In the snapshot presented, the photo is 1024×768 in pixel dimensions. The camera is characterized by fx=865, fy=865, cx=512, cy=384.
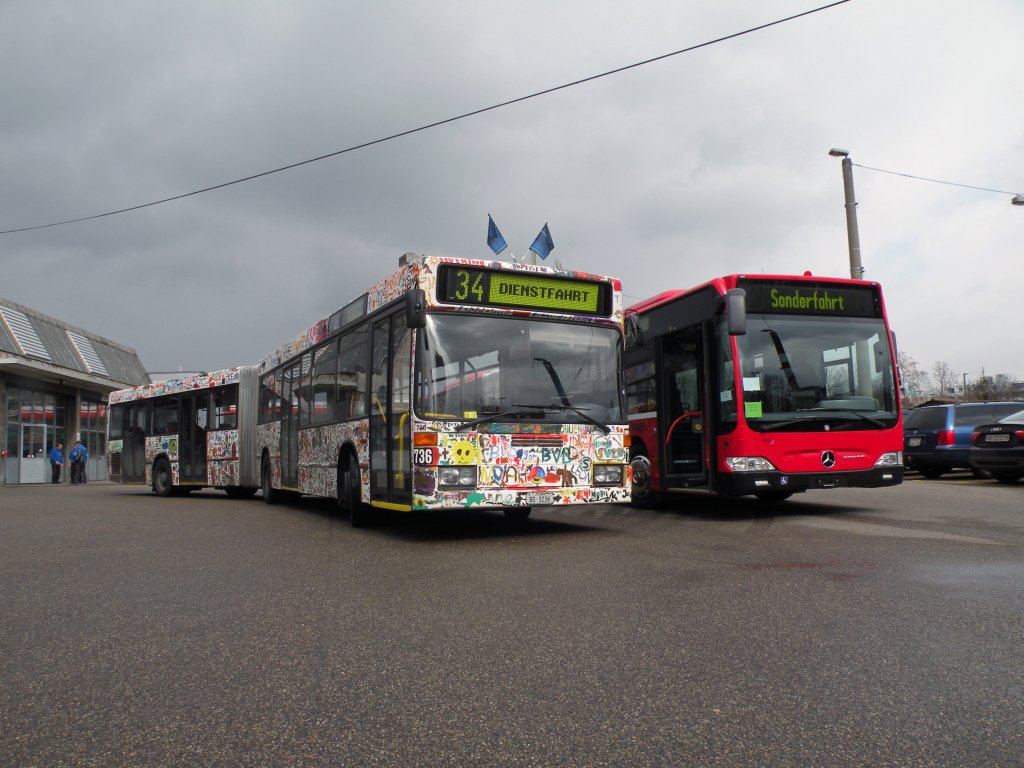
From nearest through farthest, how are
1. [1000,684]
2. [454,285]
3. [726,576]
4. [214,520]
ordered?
[1000,684]
[726,576]
[454,285]
[214,520]

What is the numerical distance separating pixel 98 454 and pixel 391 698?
44.0 meters

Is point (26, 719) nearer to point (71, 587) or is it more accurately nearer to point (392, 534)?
point (71, 587)

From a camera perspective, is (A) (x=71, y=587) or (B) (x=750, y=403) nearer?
(A) (x=71, y=587)

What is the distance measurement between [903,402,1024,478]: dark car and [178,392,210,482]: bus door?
1524 cm

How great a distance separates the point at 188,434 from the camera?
2009 cm

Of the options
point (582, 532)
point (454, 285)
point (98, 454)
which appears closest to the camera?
point (454, 285)

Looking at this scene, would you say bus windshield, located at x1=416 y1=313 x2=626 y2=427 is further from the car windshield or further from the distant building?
the distant building

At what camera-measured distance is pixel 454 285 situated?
9359mm

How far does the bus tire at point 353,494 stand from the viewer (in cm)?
1088

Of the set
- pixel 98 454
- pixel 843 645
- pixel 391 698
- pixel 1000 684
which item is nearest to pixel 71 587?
pixel 391 698

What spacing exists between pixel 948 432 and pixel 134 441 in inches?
765

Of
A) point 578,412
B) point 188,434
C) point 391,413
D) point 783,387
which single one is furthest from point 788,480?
point 188,434

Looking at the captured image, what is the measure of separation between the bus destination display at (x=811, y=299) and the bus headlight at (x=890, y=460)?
187 centimetres

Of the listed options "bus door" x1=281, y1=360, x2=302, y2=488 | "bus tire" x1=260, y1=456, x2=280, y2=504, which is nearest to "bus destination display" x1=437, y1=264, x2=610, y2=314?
"bus door" x1=281, y1=360, x2=302, y2=488
